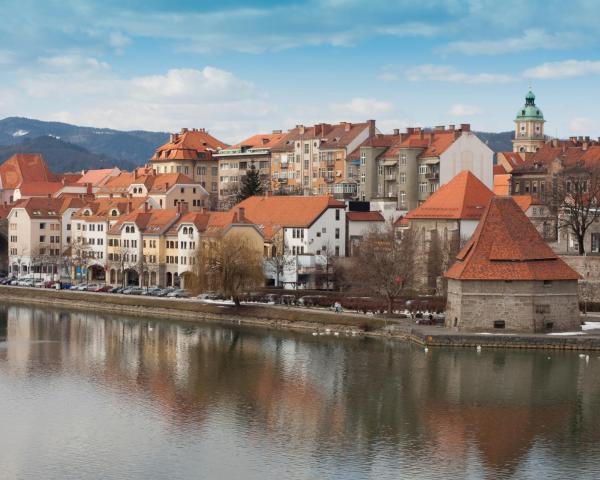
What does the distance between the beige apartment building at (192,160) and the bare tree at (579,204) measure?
47.5 metres

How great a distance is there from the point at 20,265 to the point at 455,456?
73756mm

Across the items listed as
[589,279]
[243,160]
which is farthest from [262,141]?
[589,279]

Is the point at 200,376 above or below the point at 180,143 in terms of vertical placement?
below

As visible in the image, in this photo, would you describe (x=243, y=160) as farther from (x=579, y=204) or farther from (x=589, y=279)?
(x=589, y=279)

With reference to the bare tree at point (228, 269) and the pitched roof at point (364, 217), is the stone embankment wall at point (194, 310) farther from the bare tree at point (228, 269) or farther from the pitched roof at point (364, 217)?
the pitched roof at point (364, 217)

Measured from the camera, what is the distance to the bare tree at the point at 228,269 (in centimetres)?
7512

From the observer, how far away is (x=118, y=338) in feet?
220

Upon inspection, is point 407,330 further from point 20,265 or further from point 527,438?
point 20,265

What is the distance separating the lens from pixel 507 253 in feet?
204

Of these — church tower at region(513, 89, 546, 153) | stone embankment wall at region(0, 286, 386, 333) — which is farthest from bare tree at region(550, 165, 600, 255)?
church tower at region(513, 89, 546, 153)

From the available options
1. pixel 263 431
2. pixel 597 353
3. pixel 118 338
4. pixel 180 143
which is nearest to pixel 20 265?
pixel 180 143

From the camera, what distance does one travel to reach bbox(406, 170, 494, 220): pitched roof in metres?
80.6

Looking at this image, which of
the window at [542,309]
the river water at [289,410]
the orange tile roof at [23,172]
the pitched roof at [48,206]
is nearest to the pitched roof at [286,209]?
the pitched roof at [48,206]

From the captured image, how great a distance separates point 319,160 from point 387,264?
41.4m
